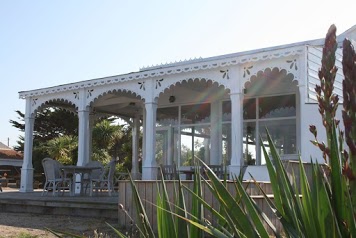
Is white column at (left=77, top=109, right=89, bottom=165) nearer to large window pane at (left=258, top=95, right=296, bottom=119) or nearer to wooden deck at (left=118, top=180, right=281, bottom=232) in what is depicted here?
large window pane at (left=258, top=95, right=296, bottom=119)

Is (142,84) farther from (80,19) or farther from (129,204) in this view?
(129,204)

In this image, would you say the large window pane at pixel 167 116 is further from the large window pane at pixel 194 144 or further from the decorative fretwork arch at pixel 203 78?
the decorative fretwork arch at pixel 203 78

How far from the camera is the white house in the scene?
351 inches

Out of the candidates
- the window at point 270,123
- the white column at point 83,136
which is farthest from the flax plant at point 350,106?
the white column at point 83,136

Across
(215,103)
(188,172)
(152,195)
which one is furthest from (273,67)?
(152,195)

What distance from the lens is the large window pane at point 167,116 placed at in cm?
1390

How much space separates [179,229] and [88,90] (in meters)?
10.5

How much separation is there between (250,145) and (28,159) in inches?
248

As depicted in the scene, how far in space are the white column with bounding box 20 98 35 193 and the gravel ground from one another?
4.46 metres

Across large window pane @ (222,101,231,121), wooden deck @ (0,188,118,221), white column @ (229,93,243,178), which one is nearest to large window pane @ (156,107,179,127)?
large window pane @ (222,101,231,121)

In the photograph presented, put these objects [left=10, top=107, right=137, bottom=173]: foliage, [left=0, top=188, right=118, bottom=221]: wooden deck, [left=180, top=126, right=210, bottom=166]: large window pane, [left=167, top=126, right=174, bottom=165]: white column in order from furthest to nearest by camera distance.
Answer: [left=10, top=107, right=137, bottom=173]: foliage, [left=167, top=126, right=174, bottom=165]: white column, [left=180, top=126, right=210, bottom=166]: large window pane, [left=0, top=188, right=118, bottom=221]: wooden deck

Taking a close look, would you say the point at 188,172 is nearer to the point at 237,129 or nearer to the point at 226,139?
the point at 237,129

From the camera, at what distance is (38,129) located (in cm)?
3016

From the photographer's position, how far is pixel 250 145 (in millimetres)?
12055
